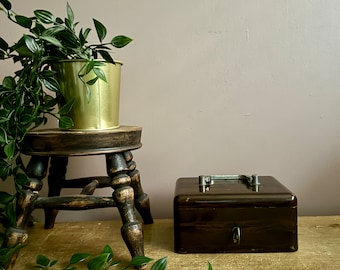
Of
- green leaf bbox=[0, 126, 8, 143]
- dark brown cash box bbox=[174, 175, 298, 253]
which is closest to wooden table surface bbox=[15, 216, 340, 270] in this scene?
dark brown cash box bbox=[174, 175, 298, 253]

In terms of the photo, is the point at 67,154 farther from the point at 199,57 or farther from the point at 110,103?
the point at 199,57

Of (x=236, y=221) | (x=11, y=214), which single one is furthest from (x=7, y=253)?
(x=236, y=221)

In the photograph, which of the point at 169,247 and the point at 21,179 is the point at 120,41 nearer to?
the point at 21,179

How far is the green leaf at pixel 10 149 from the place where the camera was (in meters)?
0.62

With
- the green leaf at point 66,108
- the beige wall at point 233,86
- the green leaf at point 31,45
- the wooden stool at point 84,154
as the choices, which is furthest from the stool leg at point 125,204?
the beige wall at point 233,86

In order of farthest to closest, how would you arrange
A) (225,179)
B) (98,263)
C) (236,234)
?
(225,179), (236,234), (98,263)

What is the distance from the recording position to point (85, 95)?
0.69 metres

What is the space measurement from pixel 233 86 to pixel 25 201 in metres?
0.56

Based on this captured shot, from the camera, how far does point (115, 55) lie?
977mm

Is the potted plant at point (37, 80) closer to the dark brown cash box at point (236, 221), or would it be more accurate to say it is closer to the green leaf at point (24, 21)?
the green leaf at point (24, 21)

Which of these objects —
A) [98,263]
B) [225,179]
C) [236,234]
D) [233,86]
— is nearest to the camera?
[98,263]

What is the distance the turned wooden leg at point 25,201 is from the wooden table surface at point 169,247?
2.5 inches

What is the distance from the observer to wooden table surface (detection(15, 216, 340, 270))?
26.3 inches

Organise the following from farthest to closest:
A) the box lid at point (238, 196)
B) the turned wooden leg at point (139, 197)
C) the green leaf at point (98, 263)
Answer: the turned wooden leg at point (139, 197)
the box lid at point (238, 196)
the green leaf at point (98, 263)
